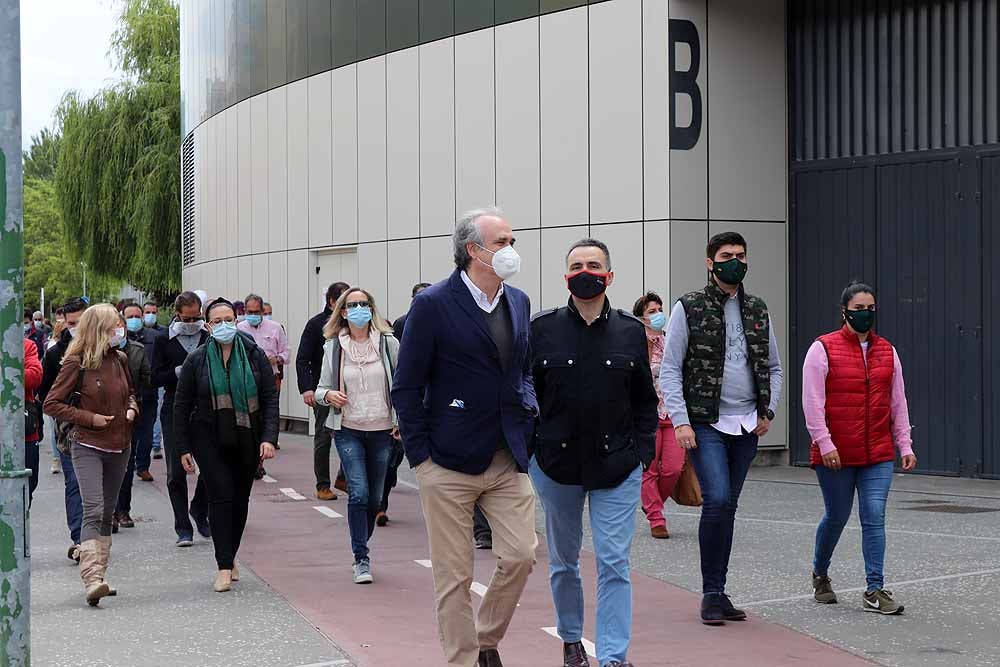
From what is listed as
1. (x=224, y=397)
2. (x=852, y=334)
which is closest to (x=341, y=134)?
(x=224, y=397)

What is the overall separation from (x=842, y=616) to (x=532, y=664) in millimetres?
1877

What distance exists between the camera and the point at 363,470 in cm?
910

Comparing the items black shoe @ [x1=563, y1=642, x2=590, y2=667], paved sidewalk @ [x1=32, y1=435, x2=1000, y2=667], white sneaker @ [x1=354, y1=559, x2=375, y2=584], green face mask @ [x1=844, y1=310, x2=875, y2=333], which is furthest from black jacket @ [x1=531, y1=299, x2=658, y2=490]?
white sneaker @ [x1=354, y1=559, x2=375, y2=584]

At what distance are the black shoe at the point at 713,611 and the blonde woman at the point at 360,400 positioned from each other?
243 centimetres

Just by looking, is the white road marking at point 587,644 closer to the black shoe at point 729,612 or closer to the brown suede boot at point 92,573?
the black shoe at point 729,612

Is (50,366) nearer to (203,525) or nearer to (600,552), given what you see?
(203,525)

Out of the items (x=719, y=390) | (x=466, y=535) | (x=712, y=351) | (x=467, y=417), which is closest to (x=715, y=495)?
(x=719, y=390)

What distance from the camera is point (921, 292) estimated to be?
13992mm

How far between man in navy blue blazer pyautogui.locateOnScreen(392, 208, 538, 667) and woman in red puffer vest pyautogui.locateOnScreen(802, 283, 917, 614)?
7.65 feet

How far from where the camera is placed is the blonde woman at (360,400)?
29.4 feet

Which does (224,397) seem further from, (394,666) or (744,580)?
(744,580)

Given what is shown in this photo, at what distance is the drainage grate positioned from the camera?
11.6 meters

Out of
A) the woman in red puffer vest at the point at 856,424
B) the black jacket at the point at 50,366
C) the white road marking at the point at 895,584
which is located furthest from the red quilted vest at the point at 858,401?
the black jacket at the point at 50,366

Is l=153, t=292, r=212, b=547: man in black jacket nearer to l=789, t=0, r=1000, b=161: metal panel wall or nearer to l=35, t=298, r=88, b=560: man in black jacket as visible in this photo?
l=35, t=298, r=88, b=560: man in black jacket
